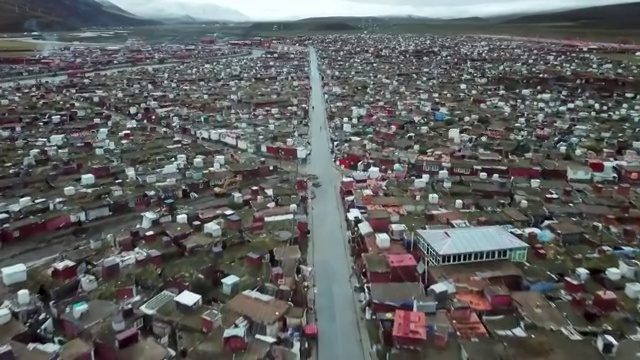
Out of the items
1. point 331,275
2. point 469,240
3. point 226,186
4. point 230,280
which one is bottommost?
point 226,186

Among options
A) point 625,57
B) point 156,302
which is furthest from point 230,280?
point 625,57

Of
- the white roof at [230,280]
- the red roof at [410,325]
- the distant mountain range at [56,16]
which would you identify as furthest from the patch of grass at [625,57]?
the distant mountain range at [56,16]

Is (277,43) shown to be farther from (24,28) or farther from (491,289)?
(491,289)

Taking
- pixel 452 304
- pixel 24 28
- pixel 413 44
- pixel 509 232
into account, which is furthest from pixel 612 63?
pixel 24 28

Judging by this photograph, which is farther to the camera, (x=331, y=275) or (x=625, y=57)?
(x=625, y=57)

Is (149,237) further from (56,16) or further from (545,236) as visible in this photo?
(56,16)

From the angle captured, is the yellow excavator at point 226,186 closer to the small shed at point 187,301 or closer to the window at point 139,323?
the small shed at point 187,301
